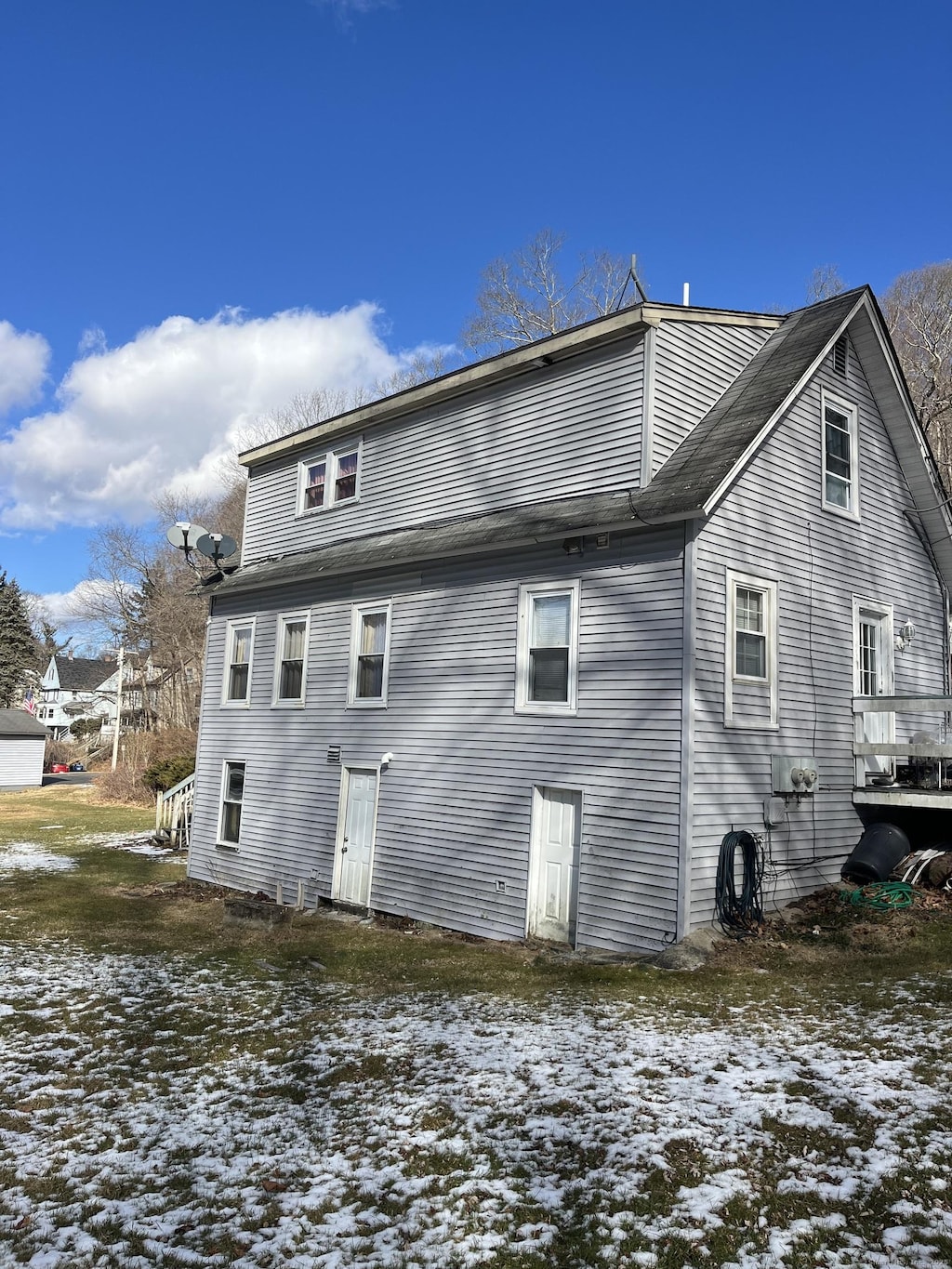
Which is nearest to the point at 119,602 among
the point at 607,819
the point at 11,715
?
the point at 11,715

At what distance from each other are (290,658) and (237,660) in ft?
6.33

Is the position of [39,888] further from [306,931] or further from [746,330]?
[746,330]

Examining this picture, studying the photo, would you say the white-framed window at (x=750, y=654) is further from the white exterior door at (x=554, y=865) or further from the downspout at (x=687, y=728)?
the white exterior door at (x=554, y=865)

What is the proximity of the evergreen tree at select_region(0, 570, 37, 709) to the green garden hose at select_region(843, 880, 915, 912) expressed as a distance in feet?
179

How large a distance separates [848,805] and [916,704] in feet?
5.80

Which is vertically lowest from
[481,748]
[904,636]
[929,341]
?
[481,748]

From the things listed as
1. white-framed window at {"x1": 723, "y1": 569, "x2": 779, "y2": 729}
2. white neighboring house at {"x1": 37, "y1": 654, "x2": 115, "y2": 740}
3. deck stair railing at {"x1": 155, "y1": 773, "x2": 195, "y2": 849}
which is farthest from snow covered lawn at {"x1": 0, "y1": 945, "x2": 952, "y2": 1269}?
white neighboring house at {"x1": 37, "y1": 654, "x2": 115, "y2": 740}

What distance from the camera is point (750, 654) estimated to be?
36.4 feet

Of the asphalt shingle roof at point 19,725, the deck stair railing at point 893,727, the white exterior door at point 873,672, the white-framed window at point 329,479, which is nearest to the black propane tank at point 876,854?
the white exterior door at point 873,672

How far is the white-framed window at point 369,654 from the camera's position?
46.7 feet

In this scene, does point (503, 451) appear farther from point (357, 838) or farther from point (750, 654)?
point (357, 838)

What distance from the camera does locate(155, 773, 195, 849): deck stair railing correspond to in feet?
72.0

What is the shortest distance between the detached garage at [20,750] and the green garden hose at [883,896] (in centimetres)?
3774

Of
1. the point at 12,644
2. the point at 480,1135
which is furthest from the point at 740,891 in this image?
the point at 12,644
